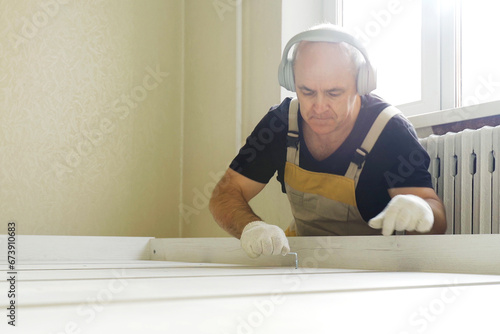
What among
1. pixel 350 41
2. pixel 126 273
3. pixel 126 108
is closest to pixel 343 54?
pixel 350 41

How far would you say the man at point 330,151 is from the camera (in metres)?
1.58

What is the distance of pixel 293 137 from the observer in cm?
178

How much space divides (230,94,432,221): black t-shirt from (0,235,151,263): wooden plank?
15.7 inches

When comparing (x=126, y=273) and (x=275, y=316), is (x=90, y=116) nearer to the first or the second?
(x=126, y=273)

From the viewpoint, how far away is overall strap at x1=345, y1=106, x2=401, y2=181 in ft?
5.30

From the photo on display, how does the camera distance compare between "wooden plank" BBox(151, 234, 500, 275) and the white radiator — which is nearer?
"wooden plank" BBox(151, 234, 500, 275)

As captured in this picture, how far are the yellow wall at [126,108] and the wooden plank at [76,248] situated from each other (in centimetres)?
79

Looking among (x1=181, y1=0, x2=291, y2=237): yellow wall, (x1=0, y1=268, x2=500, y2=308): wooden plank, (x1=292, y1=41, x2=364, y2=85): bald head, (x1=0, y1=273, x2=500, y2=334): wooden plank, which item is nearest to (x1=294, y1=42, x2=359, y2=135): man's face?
(x1=292, y1=41, x2=364, y2=85): bald head

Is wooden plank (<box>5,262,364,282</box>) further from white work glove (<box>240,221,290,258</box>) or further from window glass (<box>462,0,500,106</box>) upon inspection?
window glass (<box>462,0,500,106</box>)

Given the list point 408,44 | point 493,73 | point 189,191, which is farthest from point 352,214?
point 189,191

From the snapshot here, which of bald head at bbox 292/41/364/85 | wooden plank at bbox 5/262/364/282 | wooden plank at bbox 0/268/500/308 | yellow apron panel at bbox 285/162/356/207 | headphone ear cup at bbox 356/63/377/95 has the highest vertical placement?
bald head at bbox 292/41/364/85

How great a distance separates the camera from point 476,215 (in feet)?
5.32

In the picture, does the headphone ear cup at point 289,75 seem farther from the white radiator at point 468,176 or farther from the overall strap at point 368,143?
the white radiator at point 468,176

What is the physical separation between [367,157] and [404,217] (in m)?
0.51
